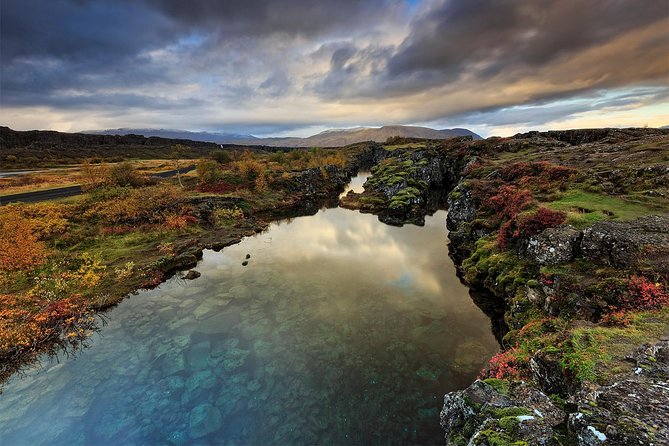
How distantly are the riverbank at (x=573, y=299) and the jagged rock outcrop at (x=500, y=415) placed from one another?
0.13ft

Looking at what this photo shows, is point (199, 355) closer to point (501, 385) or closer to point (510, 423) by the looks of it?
point (501, 385)

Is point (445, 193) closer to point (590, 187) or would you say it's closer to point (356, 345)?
point (590, 187)

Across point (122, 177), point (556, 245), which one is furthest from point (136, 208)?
point (556, 245)

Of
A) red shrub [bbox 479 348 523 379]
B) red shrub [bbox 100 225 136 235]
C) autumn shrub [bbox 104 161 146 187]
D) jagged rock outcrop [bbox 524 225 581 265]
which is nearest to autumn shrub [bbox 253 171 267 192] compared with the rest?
autumn shrub [bbox 104 161 146 187]

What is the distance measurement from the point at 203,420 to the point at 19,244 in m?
35.1

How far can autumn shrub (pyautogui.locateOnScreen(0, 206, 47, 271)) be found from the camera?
102 feet

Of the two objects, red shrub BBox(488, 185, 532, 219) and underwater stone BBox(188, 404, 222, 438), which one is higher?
red shrub BBox(488, 185, 532, 219)

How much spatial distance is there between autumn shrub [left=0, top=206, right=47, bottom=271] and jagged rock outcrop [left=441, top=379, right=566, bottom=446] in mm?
43119

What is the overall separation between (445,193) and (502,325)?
206ft

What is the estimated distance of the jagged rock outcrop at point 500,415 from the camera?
31.5 feet

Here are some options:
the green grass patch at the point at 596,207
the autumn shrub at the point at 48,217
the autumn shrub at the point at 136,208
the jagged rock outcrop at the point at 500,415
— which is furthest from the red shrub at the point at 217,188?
the jagged rock outcrop at the point at 500,415

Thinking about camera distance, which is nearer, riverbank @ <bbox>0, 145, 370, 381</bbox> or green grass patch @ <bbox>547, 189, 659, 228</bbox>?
green grass patch @ <bbox>547, 189, 659, 228</bbox>

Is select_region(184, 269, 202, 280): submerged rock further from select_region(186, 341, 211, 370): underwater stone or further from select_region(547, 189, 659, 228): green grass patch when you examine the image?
select_region(547, 189, 659, 228): green grass patch

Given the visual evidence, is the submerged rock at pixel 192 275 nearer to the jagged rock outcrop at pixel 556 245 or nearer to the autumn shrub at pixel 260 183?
the jagged rock outcrop at pixel 556 245
